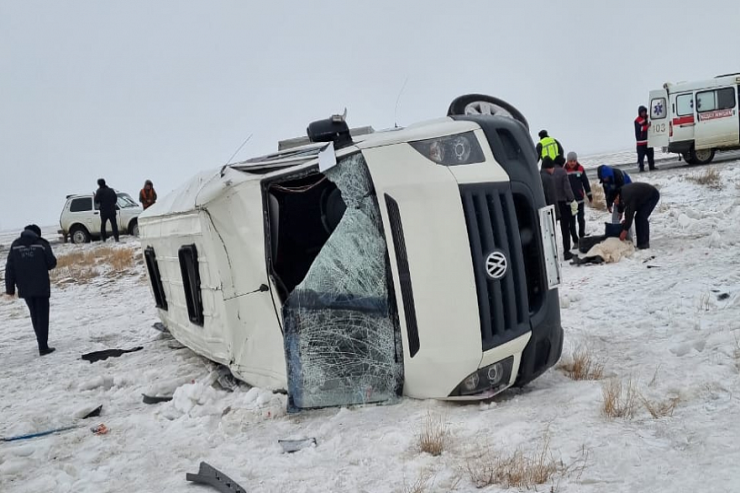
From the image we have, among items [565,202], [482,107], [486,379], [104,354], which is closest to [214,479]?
[486,379]

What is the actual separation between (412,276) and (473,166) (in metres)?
0.77

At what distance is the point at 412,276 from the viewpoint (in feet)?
11.7

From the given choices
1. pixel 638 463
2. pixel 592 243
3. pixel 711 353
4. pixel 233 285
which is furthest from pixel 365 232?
pixel 592 243

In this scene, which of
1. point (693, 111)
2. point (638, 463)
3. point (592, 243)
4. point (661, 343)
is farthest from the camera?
point (693, 111)

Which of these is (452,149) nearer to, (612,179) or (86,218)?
(612,179)

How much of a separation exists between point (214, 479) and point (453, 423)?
131cm

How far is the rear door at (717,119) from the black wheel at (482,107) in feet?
48.6

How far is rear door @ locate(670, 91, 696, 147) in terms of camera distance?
17.0m

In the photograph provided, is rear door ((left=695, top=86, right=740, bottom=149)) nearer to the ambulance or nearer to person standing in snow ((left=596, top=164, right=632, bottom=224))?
the ambulance

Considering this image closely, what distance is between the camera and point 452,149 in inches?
145

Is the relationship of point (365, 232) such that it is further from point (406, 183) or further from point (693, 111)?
point (693, 111)

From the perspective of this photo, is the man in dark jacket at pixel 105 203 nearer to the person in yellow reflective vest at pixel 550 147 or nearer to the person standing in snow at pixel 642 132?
the person in yellow reflective vest at pixel 550 147

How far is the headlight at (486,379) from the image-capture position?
3633 millimetres

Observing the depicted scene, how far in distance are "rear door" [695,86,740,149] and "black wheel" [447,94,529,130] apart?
14.8 m
